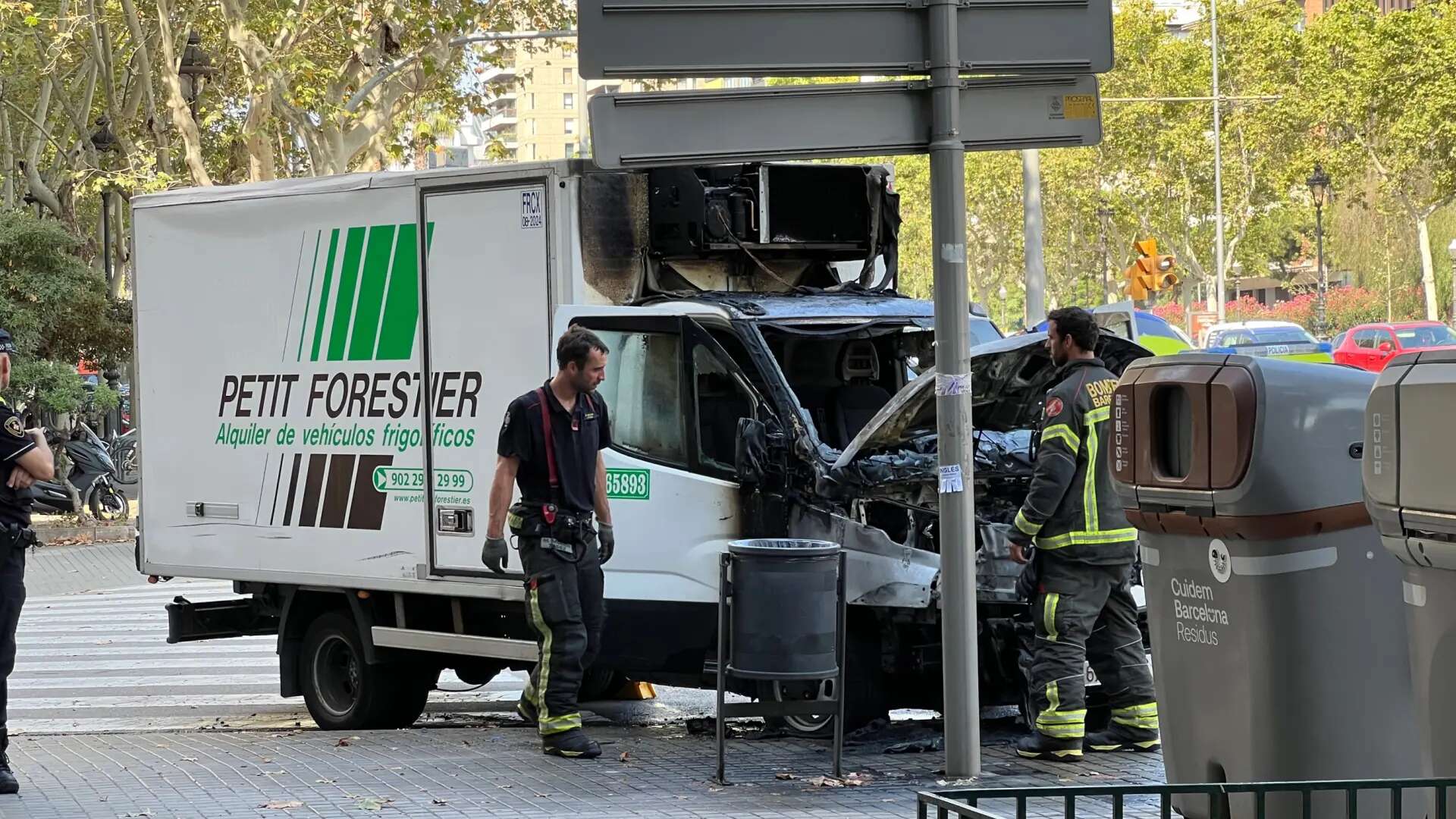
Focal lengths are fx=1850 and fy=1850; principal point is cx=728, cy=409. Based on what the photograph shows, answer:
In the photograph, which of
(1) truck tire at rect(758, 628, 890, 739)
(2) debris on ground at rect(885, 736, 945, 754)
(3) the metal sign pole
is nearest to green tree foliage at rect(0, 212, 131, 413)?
(1) truck tire at rect(758, 628, 890, 739)

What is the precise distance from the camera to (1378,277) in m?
59.7

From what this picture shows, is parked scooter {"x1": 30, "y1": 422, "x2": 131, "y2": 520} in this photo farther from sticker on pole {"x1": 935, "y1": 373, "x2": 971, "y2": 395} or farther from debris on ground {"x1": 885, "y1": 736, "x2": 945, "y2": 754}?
sticker on pole {"x1": 935, "y1": 373, "x2": 971, "y2": 395}

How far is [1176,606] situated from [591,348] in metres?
3.04

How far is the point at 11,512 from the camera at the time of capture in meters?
7.15

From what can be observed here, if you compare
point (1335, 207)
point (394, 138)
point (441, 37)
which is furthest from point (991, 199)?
point (441, 37)

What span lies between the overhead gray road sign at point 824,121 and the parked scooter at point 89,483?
17.1m

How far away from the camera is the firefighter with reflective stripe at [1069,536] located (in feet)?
24.0

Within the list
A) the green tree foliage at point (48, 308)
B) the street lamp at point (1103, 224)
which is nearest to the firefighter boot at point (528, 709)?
the green tree foliage at point (48, 308)

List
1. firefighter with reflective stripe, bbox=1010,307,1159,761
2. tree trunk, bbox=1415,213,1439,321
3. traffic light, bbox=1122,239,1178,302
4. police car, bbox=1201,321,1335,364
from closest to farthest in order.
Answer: firefighter with reflective stripe, bbox=1010,307,1159,761 < traffic light, bbox=1122,239,1178,302 < police car, bbox=1201,321,1335,364 < tree trunk, bbox=1415,213,1439,321

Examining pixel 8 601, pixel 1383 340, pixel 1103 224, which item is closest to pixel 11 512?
pixel 8 601

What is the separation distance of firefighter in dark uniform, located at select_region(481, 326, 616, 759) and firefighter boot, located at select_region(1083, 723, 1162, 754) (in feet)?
7.00

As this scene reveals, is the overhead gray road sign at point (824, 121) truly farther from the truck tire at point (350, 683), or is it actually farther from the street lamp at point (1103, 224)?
the street lamp at point (1103, 224)

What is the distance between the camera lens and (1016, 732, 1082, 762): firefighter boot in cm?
741

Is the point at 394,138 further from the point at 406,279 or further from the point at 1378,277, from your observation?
the point at 1378,277
